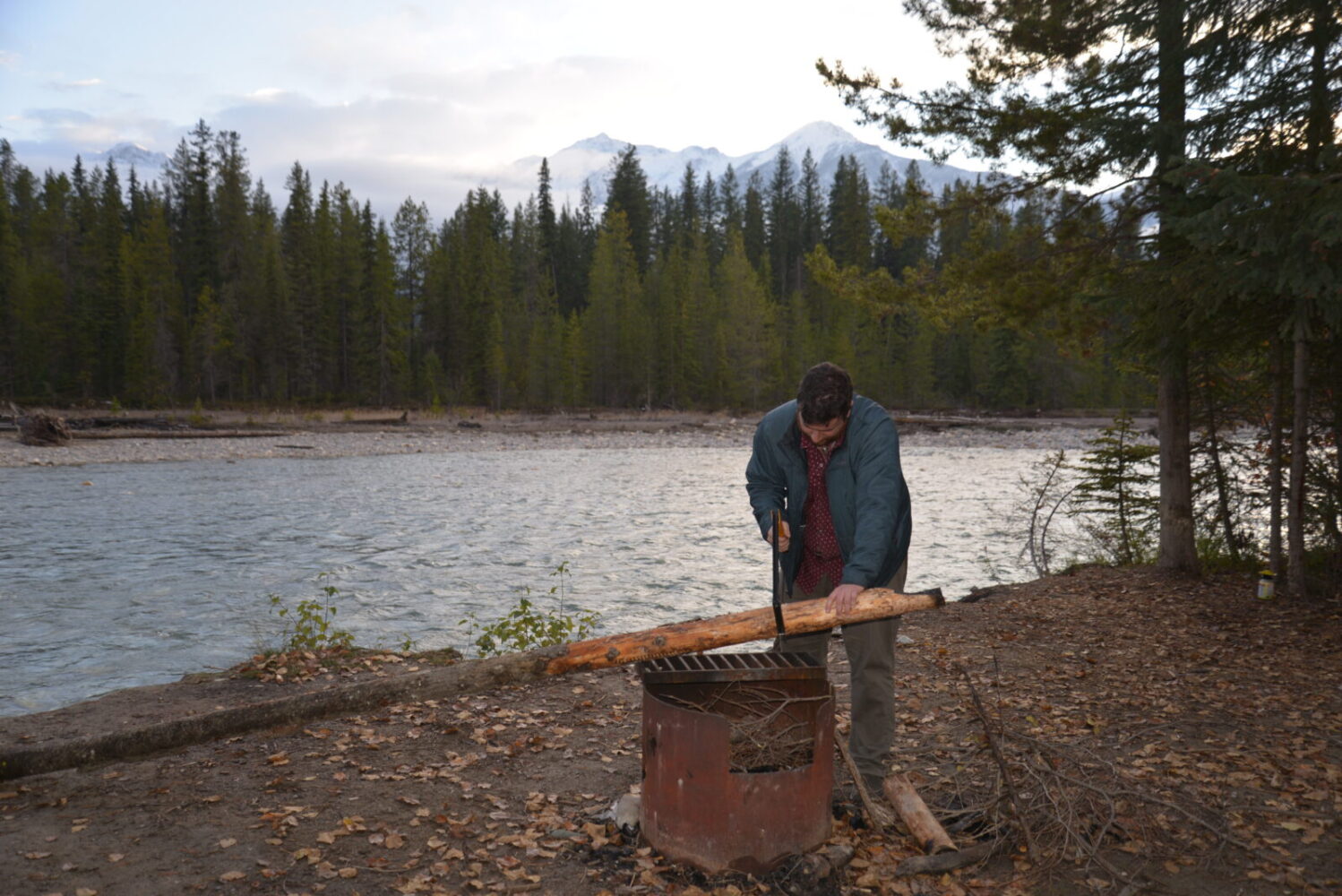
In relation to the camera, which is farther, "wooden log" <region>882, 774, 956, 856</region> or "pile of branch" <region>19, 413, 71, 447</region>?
"pile of branch" <region>19, 413, 71, 447</region>

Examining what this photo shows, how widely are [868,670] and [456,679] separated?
2.16 meters

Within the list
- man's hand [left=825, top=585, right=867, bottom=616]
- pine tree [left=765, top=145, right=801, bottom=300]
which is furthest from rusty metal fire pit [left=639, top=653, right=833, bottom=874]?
pine tree [left=765, top=145, right=801, bottom=300]

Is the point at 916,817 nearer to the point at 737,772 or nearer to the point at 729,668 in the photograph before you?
the point at 737,772

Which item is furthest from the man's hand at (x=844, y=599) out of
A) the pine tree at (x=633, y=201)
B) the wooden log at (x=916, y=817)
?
the pine tree at (x=633, y=201)

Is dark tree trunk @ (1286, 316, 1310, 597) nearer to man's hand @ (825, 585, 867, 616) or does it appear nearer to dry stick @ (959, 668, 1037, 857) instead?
dry stick @ (959, 668, 1037, 857)

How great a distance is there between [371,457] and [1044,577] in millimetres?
26680

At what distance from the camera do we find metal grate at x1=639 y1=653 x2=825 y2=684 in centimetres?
418

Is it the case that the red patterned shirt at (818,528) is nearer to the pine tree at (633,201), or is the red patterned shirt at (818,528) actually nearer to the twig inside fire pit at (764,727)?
the twig inside fire pit at (764,727)

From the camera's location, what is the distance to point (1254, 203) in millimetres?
7070

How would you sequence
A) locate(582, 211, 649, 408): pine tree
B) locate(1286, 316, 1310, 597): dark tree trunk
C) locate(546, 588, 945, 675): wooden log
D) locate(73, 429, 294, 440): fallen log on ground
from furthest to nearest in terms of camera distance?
1. locate(582, 211, 649, 408): pine tree
2. locate(73, 429, 294, 440): fallen log on ground
3. locate(1286, 316, 1310, 597): dark tree trunk
4. locate(546, 588, 945, 675): wooden log

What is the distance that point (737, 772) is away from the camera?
13.2 feet

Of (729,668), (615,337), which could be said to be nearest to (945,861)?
(729,668)

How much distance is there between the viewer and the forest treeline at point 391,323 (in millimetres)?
59281

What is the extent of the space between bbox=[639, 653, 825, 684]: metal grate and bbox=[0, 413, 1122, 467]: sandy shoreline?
94.8ft
